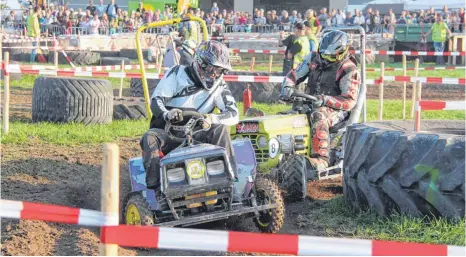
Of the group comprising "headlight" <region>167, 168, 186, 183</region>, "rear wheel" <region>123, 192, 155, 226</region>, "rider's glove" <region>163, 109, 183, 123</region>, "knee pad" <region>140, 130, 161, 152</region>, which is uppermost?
"rider's glove" <region>163, 109, 183, 123</region>

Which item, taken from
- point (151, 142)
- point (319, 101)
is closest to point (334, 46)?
→ point (319, 101)

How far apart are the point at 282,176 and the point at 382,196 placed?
50.7 inches

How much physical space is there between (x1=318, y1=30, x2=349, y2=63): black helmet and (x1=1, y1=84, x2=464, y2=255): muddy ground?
1279 millimetres

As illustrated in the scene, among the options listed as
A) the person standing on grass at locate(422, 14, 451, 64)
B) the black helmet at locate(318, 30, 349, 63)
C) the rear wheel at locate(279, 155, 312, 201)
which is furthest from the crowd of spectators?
the rear wheel at locate(279, 155, 312, 201)

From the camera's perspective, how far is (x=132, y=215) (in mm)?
6324

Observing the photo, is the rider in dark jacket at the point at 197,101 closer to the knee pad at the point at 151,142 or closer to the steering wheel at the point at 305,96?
the knee pad at the point at 151,142

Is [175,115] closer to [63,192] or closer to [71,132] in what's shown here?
[63,192]

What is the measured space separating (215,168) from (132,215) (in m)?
0.71

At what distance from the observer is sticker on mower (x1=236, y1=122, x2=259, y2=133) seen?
8.26 metres

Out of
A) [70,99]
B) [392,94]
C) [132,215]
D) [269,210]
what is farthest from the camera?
[392,94]

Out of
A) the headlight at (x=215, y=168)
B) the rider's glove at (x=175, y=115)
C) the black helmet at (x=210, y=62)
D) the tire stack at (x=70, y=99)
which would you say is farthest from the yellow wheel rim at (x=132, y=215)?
the tire stack at (x=70, y=99)

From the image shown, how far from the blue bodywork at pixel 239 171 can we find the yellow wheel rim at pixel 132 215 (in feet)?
0.39

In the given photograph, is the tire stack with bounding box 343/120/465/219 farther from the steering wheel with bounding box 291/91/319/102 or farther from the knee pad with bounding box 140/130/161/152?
the knee pad with bounding box 140/130/161/152

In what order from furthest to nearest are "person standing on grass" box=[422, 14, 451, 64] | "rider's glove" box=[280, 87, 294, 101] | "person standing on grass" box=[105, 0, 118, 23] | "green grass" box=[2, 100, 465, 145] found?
1. "person standing on grass" box=[105, 0, 118, 23]
2. "person standing on grass" box=[422, 14, 451, 64]
3. "green grass" box=[2, 100, 465, 145]
4. "rider's glove" box=[280, 87, 294, 101]
